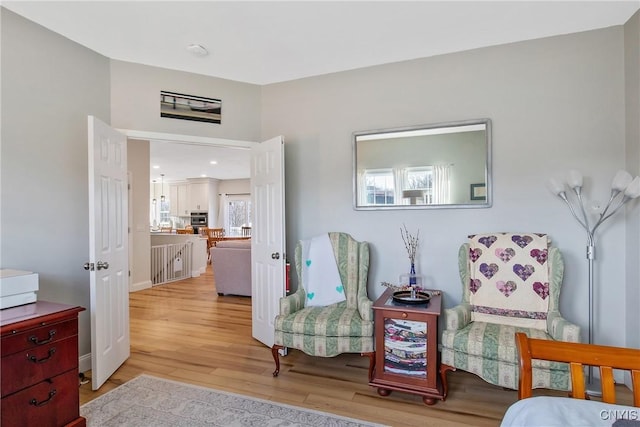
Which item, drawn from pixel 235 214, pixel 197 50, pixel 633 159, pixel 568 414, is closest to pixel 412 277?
pixel 633 159

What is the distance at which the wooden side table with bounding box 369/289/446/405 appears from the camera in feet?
7.56

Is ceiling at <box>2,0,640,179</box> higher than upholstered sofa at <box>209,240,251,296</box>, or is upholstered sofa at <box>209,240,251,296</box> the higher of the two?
ceiling at <box>2,0,640,179</box>

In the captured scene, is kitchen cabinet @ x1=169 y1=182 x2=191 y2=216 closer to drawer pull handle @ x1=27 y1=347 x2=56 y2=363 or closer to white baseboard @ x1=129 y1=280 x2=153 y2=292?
white baseboard @ x1=129 y1=280 x2=153 y2=292

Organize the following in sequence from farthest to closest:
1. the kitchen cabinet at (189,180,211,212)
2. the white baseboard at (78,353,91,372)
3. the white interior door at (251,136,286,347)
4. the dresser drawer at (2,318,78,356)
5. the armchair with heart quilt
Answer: the kitchen cabinet at (189,180,211,212), the white interior door at (251,136,286,347), the white baseboard at (78,353,91,372), the armchair with heart quilt, the dresser drawer at (2,318,78,356)

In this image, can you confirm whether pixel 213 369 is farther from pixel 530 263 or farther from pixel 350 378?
pixel 530 263

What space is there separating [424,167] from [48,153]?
308cm

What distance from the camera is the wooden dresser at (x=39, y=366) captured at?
1.67 metres

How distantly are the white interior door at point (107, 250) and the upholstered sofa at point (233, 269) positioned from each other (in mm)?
2347

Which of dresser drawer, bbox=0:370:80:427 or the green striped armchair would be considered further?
the green striped armchair

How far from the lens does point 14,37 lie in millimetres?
2377

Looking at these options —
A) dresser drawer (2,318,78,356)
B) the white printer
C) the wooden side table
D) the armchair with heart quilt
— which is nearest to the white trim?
the white printer

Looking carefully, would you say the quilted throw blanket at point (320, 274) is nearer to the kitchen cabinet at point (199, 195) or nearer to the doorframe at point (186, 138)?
the doorframe at point (186, 138)

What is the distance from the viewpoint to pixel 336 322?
2.63 m

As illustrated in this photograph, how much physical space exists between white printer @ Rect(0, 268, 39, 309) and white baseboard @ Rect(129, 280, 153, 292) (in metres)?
4.04
